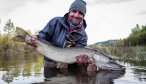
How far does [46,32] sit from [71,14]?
864 millimetres

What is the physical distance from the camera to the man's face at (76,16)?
31.6 feet

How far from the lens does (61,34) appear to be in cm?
988

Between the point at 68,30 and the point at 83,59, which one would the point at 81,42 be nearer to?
the point at 68,30

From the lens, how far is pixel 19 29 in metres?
8.28

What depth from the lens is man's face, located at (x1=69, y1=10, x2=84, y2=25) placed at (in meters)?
9.62

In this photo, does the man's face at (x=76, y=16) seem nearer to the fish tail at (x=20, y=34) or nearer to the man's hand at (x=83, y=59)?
the man's hand at (x=83, y=59)

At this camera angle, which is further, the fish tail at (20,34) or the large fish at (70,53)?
the large fish at (70,53)

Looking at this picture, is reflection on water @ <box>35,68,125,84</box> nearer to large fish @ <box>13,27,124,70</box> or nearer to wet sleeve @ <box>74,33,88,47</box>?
large fish @ <box>13,27,124,70</box>

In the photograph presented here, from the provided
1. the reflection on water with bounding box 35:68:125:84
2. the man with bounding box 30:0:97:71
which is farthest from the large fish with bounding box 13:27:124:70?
the man with bounding box 30:0:97:71

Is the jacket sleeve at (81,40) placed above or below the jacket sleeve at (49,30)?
below

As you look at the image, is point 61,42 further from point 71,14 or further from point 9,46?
point 9,46

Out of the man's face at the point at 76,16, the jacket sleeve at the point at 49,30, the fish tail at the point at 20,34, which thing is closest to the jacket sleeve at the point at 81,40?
the man's face at the point at 76,16

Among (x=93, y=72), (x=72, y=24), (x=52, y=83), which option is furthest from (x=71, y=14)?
(x=52, y=83)

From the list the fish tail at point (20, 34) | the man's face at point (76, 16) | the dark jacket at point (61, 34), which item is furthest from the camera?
the dark jacket at point (61, 34)
